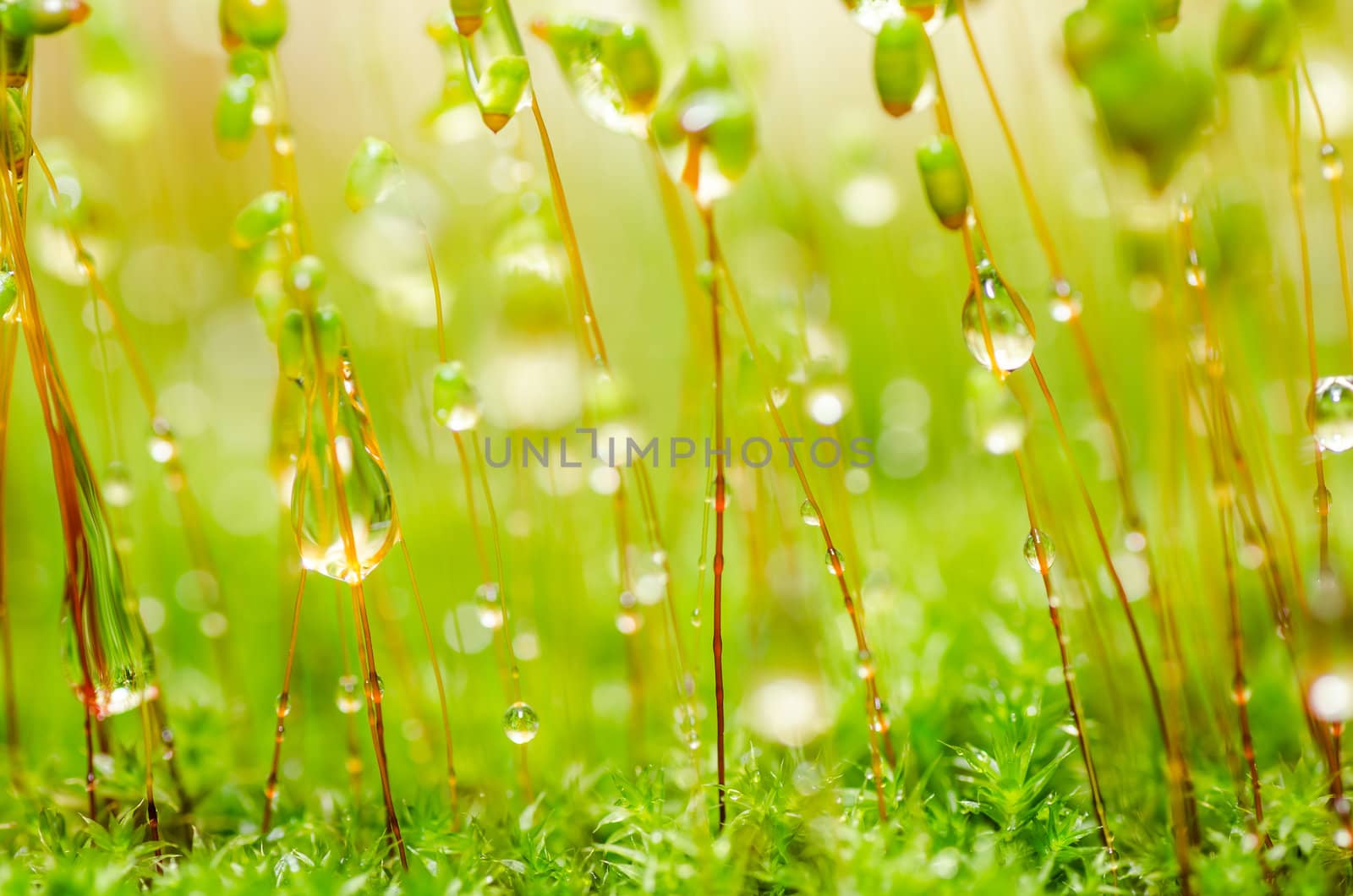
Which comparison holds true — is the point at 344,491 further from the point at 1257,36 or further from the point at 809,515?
the point at 1257,36

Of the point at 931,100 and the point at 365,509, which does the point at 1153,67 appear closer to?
the point at 931,100

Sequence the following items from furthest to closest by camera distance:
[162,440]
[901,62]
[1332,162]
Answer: [162,440], [1332,162], [901,62]

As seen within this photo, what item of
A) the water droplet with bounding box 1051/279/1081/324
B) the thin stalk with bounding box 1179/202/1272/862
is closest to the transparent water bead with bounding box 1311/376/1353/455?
the thin stalk with bounding box 1179/202/1272/862

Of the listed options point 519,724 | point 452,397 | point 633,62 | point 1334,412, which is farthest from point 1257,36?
point 519,724

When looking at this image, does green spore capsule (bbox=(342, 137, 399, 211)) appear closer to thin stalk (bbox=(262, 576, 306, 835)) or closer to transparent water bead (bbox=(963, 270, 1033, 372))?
thin stalk (bbox=(262, 576, 306, 835))

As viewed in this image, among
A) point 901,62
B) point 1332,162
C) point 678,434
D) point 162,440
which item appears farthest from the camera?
point 678,434

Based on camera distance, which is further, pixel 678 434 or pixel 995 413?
pixel 678 434
